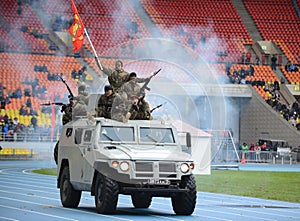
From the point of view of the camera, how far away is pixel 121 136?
16.4 m

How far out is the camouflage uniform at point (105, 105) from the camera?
688 inches

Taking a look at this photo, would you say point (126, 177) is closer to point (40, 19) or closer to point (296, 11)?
point (40, 19)

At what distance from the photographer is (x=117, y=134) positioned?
1642 cm

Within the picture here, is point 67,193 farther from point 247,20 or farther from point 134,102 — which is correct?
point 247,20

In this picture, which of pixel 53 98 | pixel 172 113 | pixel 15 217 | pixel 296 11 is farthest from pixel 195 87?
pixel 15 217

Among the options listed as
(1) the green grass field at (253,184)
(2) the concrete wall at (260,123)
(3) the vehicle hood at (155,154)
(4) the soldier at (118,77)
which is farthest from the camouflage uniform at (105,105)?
(2) the concrete wall at (260,123)

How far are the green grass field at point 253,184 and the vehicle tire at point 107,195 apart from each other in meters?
6.66

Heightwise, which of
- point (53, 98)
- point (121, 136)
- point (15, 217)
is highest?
point (53, 98)

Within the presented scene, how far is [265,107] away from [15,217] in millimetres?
34076

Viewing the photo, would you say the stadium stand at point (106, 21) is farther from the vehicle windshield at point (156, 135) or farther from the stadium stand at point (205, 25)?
the vehicle windshield at point (156, 135)

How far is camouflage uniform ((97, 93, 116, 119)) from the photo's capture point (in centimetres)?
1748

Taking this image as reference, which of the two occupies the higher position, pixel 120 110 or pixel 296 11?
pixel 296 11

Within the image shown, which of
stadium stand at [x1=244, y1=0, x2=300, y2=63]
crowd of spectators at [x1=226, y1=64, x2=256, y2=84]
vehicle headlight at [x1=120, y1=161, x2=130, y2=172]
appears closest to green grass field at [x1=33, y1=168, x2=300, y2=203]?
vehicle headlight at [x1=120, y1=161, x2=130, y2=172]

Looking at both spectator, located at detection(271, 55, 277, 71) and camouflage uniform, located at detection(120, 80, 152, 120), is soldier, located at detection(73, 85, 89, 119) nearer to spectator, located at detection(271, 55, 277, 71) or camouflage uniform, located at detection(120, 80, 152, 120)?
camouflage uniform, located at detection(120, 80, 152, 120)
